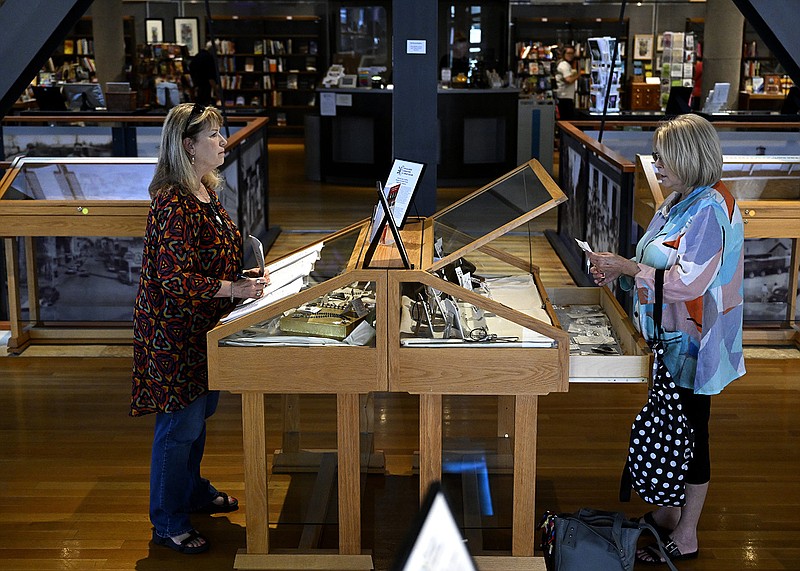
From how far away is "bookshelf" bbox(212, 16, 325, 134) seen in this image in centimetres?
1794

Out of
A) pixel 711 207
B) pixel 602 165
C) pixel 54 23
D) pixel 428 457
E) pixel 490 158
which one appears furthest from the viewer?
pixel 490 158

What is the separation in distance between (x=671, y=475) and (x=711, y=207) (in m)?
0.85

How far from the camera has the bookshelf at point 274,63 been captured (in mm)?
17938

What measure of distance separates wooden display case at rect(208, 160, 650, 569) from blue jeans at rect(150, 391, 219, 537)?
264 millimetres

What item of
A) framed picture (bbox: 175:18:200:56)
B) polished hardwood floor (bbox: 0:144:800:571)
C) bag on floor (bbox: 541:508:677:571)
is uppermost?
framed picture (bbox: 175:18:200:56)

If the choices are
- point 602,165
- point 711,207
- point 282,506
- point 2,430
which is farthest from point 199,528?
point 602,165

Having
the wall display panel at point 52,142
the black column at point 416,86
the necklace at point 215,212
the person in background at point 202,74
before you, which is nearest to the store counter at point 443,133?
the person in background at point 202,74

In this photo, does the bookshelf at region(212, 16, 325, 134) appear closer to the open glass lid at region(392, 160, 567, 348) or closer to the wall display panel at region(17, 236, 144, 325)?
the wall display panel at region(17, 236, 144, 325)

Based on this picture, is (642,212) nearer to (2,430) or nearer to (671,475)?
(671,475)

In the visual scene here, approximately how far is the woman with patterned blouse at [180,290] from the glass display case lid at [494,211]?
0.68 m

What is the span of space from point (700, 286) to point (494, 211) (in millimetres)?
757

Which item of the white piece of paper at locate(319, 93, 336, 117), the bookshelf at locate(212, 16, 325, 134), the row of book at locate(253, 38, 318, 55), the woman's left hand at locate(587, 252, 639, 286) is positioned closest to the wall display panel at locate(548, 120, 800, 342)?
the woman's left hand at locate(587, 252, 639, 286)

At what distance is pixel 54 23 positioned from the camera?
136 inches

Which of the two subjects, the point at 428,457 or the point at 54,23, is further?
the point at 54,23
